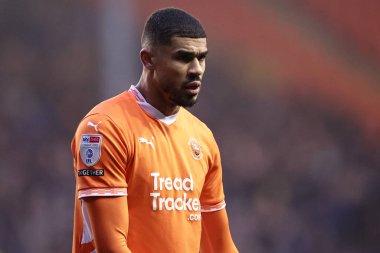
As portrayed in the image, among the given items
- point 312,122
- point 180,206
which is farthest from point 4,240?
point 180,206

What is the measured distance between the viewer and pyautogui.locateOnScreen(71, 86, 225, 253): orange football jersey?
2324mm

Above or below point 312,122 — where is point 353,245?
below

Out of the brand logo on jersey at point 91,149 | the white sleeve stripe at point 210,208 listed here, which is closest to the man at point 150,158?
the brand logo on jersey at point 91,149

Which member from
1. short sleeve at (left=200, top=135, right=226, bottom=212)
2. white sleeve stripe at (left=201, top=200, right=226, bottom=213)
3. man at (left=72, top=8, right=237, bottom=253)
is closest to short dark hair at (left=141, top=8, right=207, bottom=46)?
man at (left=72, top=8, right=237, bottom=253)

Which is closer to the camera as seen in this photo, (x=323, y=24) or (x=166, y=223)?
(x=166, y=223)

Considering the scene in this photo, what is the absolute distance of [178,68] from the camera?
247 cm

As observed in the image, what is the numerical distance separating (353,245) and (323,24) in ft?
4.14

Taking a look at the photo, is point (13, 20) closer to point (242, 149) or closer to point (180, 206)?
point (242, 149)

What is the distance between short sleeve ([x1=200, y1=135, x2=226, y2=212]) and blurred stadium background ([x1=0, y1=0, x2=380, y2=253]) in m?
1.70

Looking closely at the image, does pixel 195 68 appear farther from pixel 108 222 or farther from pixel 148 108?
pixel 108 222

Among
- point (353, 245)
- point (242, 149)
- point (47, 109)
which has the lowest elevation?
point (353, 245)

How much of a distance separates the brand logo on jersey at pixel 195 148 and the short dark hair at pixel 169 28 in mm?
343

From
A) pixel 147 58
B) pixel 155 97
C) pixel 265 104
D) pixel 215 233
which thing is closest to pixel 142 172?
pixel 155 97

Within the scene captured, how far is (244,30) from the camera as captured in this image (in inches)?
177
